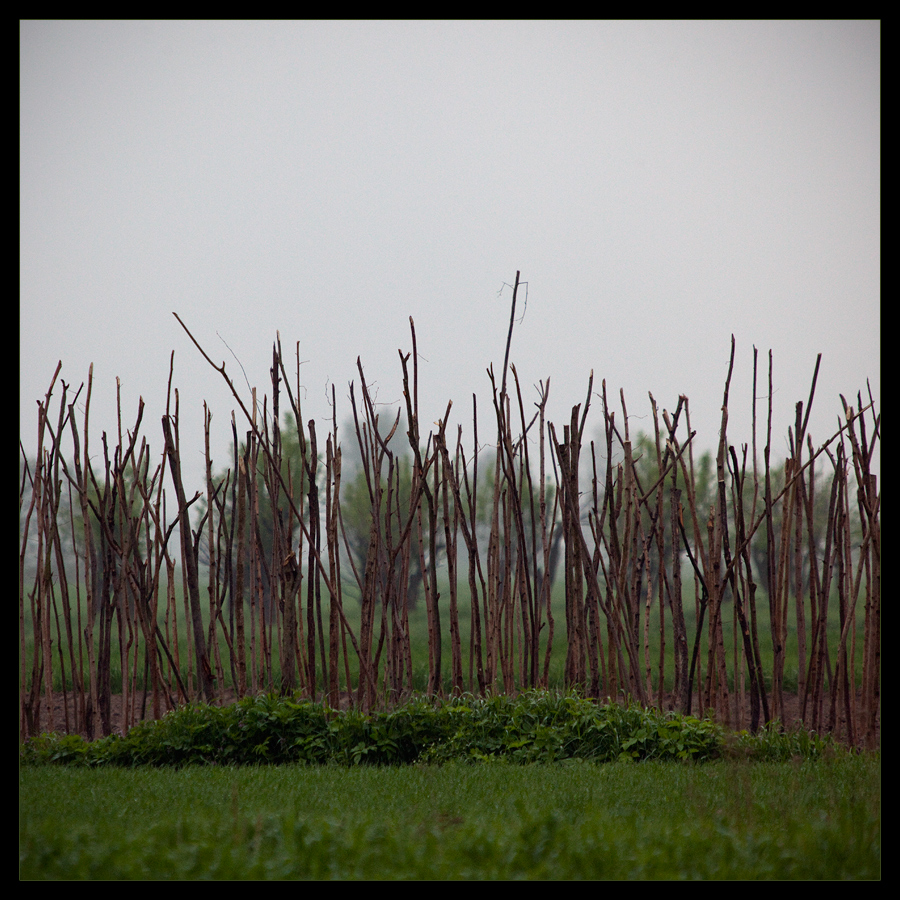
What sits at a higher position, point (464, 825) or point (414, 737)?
point (464, 825)

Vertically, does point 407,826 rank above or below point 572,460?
below

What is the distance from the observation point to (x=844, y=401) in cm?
332

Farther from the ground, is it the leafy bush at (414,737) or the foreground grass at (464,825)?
the foreground grass at (464,825)

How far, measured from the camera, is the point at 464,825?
6.12 ft

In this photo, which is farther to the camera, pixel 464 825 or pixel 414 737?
pixel 414 737

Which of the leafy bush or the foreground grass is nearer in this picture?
the foreground grass

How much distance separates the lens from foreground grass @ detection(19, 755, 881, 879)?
158 centimetres

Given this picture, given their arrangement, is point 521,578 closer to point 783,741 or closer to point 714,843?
point 783,741

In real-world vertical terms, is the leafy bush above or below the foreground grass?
below

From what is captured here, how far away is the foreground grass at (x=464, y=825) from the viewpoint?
5.17 ft

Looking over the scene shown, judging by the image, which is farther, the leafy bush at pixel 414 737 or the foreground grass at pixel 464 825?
the leafy bush at pixel 414 737
